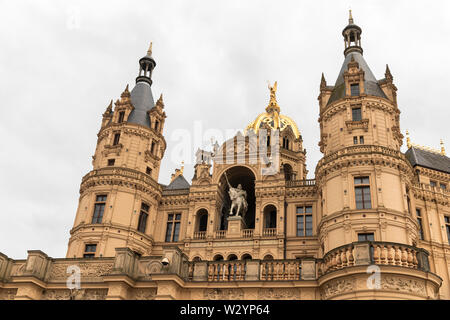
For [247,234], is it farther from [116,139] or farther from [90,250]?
[116,139]

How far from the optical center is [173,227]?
42.4m

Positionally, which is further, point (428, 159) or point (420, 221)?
point (428, 159)

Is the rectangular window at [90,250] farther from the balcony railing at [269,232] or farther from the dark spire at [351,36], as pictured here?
the dark spire at [351,36]

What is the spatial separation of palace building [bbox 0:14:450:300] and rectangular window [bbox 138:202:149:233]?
0.48 feet

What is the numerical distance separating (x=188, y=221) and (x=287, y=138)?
26.7 meters

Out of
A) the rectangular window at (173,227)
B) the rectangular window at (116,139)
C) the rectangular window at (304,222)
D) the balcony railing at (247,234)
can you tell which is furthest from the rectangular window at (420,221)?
the rectangular window at (116,139)

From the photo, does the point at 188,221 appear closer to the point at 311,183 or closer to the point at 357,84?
the point at 311,183

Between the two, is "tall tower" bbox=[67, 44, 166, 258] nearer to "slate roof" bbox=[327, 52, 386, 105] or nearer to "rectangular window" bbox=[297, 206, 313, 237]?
"rectangular window" bbox=[297, 206, 313, 237]

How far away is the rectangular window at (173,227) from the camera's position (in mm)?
42031

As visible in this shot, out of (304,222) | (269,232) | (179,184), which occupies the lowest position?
(269,232)

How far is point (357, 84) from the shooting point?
39.8 meters

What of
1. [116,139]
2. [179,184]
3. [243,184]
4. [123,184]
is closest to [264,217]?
[243,184]

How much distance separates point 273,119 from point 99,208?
106ft
